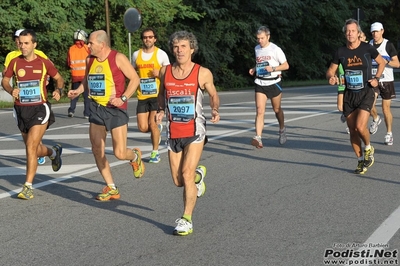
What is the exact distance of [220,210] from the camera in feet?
26.9

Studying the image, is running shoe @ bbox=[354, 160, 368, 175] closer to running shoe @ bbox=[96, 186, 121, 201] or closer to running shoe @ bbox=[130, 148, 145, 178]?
running shoe @ bbox=[130, 148, 145, 178]

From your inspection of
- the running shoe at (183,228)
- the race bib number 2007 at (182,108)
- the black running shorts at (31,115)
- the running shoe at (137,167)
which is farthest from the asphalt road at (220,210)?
the race bib number 2007 at (182,108)

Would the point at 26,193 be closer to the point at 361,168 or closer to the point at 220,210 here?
the point at 220,210

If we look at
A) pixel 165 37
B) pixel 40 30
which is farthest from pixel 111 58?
pixel 165 37

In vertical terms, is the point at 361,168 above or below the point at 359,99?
below

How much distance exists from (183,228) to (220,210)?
3.83ft

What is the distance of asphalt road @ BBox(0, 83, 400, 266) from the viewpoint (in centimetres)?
653

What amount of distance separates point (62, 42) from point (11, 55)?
53.6ft

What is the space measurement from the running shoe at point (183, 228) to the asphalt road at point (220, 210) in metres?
0.05

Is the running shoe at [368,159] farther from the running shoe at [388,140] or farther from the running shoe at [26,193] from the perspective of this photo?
the running shoe at [26,193]

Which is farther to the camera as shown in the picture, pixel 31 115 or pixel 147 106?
pixel 147 106

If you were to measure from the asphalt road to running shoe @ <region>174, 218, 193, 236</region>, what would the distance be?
54mm

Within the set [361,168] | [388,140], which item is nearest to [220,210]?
[361,168]

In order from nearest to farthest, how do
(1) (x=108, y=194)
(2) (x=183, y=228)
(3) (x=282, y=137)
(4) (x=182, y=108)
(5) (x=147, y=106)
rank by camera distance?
1. (2) (x=183, y=228)
2. (4) (x=182, y=108)
3. (1) (x=108, y=194)
4. (5) (x=147, y=106)
5. (3) (x=282, y=137)
